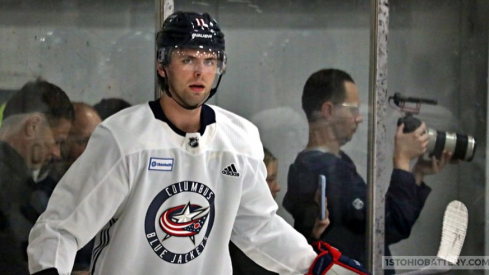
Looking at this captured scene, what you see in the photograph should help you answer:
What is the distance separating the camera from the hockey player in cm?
236

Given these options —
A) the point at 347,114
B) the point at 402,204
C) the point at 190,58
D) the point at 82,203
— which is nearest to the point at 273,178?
the point at 347,114

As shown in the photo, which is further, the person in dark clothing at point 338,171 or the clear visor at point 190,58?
the person in dark clothing at point 338,171

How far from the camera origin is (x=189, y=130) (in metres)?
2.56

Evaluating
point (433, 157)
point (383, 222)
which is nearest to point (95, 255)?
point (383, 222)

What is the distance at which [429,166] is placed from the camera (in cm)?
359

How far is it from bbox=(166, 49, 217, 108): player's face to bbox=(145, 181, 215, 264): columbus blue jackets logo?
249mm

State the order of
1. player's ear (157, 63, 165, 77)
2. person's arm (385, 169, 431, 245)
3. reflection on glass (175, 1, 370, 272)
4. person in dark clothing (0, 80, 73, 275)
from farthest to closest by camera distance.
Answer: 1. person's arm (385, 169, 431, 245)
2. reflection on glass (175, 1, 370, 272)
3. person in dark clothing (0, 80, 73, 275)
4. player's ear (157, 63, 165, 77)

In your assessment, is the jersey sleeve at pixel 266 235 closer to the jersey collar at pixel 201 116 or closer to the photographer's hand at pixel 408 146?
the jersey collar at pixel 201 116

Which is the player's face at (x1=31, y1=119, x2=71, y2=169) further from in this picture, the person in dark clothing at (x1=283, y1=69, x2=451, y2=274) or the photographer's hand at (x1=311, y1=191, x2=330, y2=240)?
the photographer's hand at (x1=311, y1=191, x2=330, y2=240)

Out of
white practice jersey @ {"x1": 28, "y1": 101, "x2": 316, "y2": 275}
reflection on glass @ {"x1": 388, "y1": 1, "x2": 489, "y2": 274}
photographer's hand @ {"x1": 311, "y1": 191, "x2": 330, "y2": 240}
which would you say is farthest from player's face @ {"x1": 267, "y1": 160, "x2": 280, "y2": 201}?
white practice jersey @ {"x1": 28, "y1": 101, "x2": 316, "y2": 275}

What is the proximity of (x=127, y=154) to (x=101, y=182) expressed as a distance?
0.36 feet

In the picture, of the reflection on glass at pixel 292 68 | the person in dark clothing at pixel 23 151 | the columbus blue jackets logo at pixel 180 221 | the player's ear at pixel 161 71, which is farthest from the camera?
the reflection on glass at pixel 292 68

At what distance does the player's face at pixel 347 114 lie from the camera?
11.3 ft

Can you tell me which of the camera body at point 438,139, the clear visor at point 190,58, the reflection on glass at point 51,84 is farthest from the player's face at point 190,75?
the camera body at point 438,139
